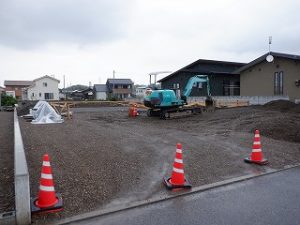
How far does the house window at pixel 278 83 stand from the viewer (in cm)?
2553

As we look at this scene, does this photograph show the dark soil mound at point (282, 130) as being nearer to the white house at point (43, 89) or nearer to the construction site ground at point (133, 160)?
the construction site ground at point (133, 160)

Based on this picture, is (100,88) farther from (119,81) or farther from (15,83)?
(15,83)

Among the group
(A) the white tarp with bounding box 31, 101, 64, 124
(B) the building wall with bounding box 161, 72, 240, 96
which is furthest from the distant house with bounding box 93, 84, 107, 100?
(A) the white tarp with bounding box 31, 101, 64, 124

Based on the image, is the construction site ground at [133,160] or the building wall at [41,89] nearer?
the construction site ground at [133,160]

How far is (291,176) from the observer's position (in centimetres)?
654

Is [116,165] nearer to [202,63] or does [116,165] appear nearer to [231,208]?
[231,208]

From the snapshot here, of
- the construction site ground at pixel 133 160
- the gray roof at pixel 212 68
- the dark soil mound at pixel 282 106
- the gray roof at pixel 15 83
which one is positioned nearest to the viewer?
the construction site ground at pixel 133 160

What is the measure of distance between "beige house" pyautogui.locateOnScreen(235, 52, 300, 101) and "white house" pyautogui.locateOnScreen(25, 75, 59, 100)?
156 ft

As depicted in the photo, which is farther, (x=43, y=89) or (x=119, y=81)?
(x=119, y=81)

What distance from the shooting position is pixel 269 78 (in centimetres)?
2667

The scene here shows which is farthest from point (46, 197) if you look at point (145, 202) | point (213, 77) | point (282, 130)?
point (213, 77)

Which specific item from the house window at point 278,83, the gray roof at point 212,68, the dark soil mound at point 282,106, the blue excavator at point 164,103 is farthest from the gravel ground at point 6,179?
the gray roof at point 212,68

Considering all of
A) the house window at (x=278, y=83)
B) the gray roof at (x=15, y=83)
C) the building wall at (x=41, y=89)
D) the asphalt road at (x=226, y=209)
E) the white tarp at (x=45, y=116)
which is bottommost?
the asphalt road at (x=226, y=209)

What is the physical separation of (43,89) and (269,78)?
51788mm
